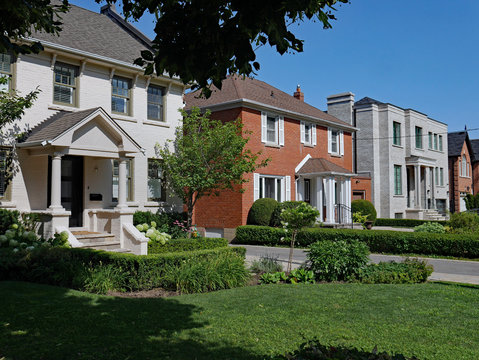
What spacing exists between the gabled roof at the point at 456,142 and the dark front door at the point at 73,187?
141ft

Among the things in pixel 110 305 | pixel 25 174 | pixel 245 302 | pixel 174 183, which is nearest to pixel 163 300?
pixel 110 305

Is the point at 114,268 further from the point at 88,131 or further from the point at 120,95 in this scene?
the point at 120,95

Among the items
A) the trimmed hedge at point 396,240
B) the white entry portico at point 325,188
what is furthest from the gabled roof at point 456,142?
the trimmed hedge at point 396,240

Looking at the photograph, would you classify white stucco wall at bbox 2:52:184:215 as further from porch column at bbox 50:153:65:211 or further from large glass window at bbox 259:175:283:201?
large glass window at bbox 259:175:283:201

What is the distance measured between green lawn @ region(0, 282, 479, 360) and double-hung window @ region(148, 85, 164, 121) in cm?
980

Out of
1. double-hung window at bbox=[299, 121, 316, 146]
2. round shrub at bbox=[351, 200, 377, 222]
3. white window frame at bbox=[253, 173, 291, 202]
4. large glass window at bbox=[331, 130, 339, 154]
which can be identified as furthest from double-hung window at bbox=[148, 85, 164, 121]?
round shrub at bbox=[351, 200, 377, 222]

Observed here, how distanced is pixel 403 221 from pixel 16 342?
29.5 m

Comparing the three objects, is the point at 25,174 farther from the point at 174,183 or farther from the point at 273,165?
the point at 273,165

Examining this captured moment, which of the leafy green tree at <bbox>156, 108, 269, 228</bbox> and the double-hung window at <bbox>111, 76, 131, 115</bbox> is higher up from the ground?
the double-hung window at <bbox>111, 76, 131, 115</bbox>

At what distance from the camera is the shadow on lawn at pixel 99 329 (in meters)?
5.08

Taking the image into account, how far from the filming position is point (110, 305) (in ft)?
24.5

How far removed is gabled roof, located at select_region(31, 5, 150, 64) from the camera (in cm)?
1516

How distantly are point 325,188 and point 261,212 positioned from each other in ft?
19.2

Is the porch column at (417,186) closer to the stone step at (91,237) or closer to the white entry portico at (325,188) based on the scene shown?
the white entry portico at (325,188)
